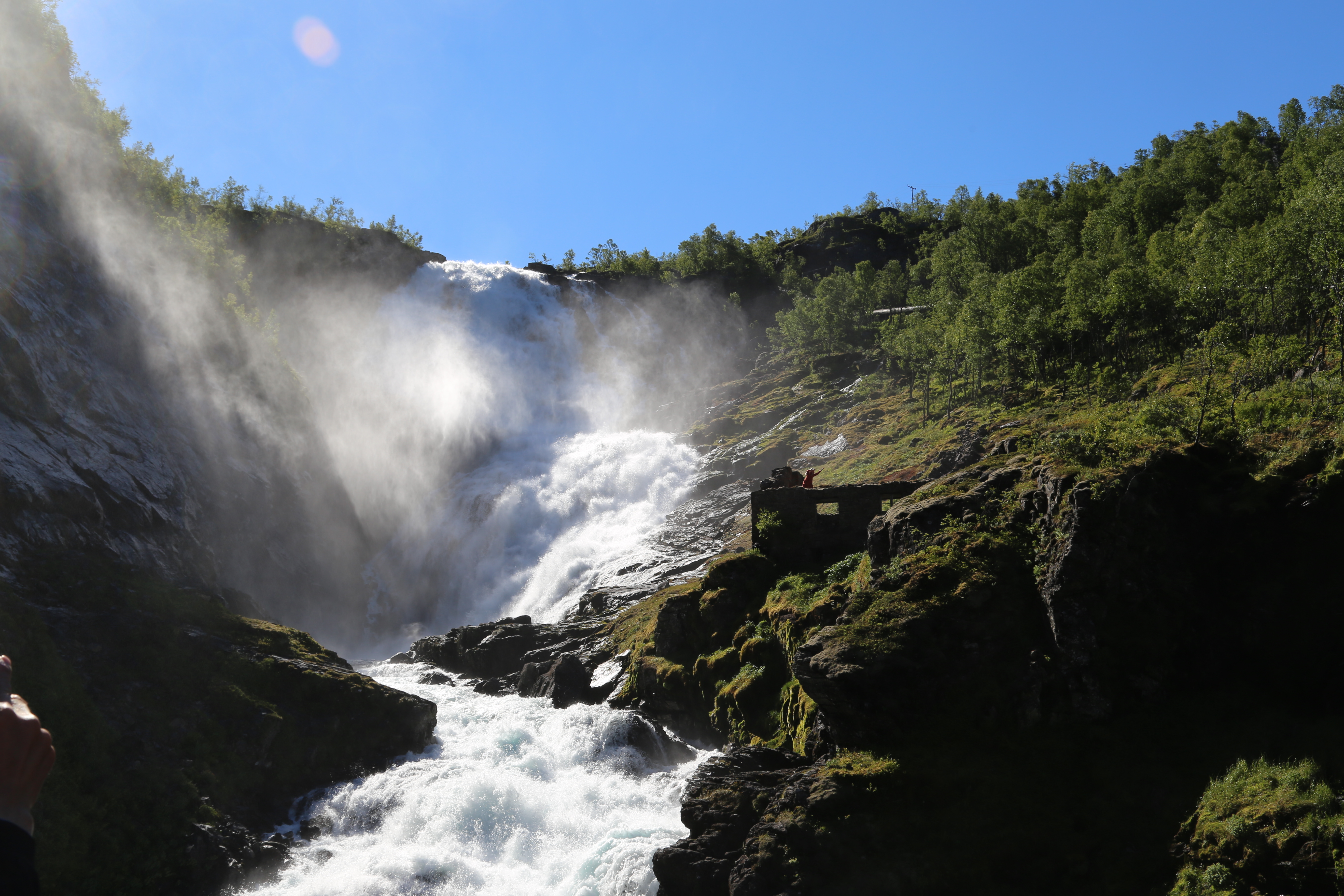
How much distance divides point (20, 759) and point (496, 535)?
66432mm

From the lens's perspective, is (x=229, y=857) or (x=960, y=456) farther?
(x=960, y=456)

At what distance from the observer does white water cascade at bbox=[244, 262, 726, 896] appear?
24.3 metres

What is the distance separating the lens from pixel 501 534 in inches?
2677

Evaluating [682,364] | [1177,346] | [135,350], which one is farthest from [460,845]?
[682,364]

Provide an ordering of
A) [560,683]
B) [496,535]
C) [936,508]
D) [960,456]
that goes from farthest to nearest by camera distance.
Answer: [496,535] → [960,456] → [560,683] → [936,508]

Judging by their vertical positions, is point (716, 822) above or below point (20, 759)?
below

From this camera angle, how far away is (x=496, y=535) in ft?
224

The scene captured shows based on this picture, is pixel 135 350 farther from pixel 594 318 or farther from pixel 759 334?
pixel 759 334

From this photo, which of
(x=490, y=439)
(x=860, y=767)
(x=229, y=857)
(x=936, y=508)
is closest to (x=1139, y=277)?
(x=936, y=508)

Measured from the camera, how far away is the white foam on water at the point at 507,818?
22.6m

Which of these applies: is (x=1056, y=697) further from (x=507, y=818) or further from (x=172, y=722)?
(x=172, y=722)

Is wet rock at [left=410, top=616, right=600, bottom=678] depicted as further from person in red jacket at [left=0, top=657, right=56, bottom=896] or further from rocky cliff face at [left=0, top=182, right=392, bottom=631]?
person in red jacket at [left=0, top=657, right=56, bottom=896]

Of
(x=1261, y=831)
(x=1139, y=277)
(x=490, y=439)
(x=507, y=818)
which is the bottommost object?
(x=507, y=818)

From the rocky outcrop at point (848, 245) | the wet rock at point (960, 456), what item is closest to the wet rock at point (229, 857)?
the wet rock at point (960, 456)
